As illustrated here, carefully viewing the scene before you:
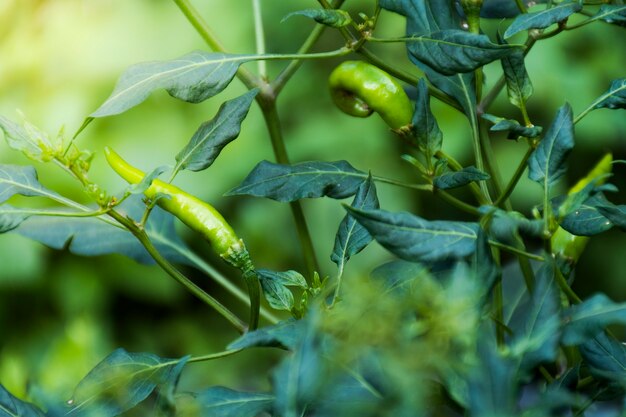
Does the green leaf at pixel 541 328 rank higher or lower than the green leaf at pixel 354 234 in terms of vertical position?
higher

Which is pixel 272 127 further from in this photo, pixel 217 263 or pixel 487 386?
pixel 217 263

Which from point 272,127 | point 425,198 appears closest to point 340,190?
point 272,127

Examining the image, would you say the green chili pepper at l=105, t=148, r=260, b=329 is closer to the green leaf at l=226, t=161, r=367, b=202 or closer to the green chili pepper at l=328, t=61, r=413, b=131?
the green leaf at l=226, t=161, r=367, b=202

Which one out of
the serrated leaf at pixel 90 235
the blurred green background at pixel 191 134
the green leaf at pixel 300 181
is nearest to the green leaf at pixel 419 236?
the green leaf at pixel 300 181

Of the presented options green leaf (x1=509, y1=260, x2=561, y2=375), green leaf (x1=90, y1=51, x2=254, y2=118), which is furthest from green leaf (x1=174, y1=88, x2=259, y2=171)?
green leaf (x1=509, y1=260, x2=561, y2=375)

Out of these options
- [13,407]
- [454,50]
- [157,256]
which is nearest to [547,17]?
[454,50]

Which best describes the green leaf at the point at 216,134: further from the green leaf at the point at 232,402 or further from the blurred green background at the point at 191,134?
the blurred green background at the point at 191,134
